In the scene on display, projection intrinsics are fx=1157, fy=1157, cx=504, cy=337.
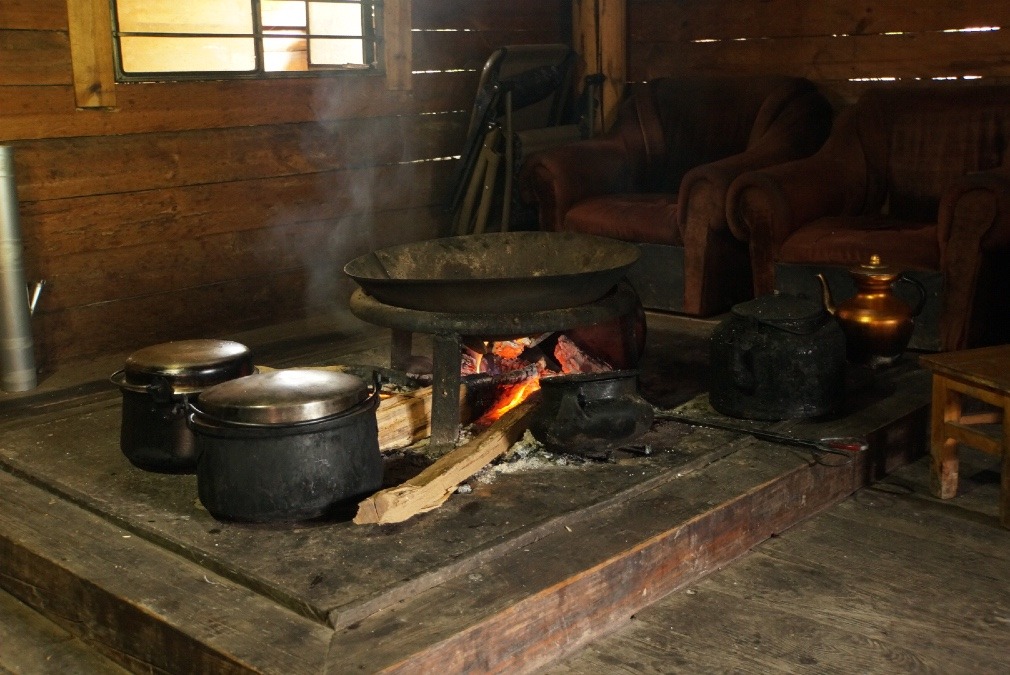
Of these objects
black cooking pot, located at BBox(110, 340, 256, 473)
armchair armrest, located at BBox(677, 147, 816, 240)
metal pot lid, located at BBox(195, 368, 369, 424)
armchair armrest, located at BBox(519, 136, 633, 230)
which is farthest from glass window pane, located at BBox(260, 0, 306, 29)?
metal pot lid, located at BBox(195, 368, 369, 424)

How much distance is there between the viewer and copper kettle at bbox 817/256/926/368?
12.8 feet

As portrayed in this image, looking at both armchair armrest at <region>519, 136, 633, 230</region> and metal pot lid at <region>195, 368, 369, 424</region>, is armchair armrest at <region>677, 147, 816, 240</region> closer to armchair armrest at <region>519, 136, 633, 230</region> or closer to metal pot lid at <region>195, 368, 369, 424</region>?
armchair armrest at <region>519, 136, 633, 230</region>

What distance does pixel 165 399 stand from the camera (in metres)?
2.89

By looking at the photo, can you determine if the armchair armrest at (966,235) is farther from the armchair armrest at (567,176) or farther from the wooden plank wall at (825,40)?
the armchair armrest at (567,176)

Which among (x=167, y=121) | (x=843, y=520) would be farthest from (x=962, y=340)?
(x=167, y=121)

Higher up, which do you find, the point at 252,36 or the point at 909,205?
the point at 252,36

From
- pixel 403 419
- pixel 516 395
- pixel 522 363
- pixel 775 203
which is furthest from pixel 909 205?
pixel 403 419

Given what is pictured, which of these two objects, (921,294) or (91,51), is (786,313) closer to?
(921,294)

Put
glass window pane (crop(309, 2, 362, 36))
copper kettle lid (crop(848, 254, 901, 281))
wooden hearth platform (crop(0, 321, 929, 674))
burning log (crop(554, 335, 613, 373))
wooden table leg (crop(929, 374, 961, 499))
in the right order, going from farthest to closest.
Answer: glass window pane (crop(309, 2, 362, 36)) → copper kettle lid (crop(848, 254, 901, 281)) → burning log (crop(554, 335, 613, 373)) → wooden table leg (crop(929, 374, 961, 499)) → wooden hearth platform (crop(0, 321, 929, 674))

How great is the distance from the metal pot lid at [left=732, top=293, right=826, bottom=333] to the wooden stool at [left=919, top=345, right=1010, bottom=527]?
36cm

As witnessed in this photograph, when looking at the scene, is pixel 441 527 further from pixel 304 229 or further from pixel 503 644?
pixel 304 229

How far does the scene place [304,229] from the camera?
17.5ft

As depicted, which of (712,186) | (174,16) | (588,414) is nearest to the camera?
(588,414)

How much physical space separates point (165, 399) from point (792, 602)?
5.20 feet
